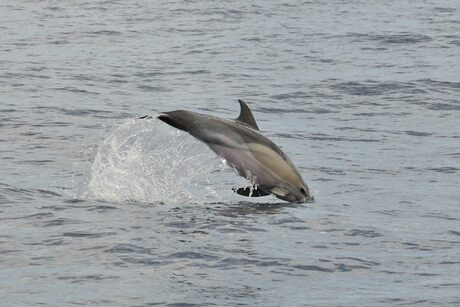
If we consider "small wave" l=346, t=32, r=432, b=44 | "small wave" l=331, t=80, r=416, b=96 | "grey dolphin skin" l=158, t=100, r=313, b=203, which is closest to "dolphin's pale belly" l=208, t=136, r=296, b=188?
"grey dolphin skin" l=158, t=100, r=313, b=203

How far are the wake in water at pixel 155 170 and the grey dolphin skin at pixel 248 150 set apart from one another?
51.8 inches

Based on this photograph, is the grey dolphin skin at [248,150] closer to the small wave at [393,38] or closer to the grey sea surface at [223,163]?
the grey sea surface at [223,163]

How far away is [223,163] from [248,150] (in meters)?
1.26

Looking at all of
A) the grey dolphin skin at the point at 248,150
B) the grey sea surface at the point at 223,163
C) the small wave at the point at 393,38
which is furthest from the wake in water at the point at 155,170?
the small wave at the point at 393,38

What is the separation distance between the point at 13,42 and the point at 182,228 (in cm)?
1826

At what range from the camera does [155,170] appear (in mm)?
14797

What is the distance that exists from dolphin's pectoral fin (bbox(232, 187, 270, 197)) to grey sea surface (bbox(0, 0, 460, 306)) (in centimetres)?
23

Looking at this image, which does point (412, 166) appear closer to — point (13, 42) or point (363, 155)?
point (363, 155)

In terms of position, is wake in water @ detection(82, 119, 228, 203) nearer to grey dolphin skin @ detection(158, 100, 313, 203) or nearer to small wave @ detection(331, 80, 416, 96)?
grey dolphin skin @ detection(158, 100, 313, 203)

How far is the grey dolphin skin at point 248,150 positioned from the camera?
11.7 metres

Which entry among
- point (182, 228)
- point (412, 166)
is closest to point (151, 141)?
point (412, 166)

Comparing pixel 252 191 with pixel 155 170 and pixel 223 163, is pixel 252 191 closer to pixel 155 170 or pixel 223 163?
pixel 223 163

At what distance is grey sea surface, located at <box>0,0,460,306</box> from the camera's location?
982cm

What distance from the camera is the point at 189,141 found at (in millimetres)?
18062
